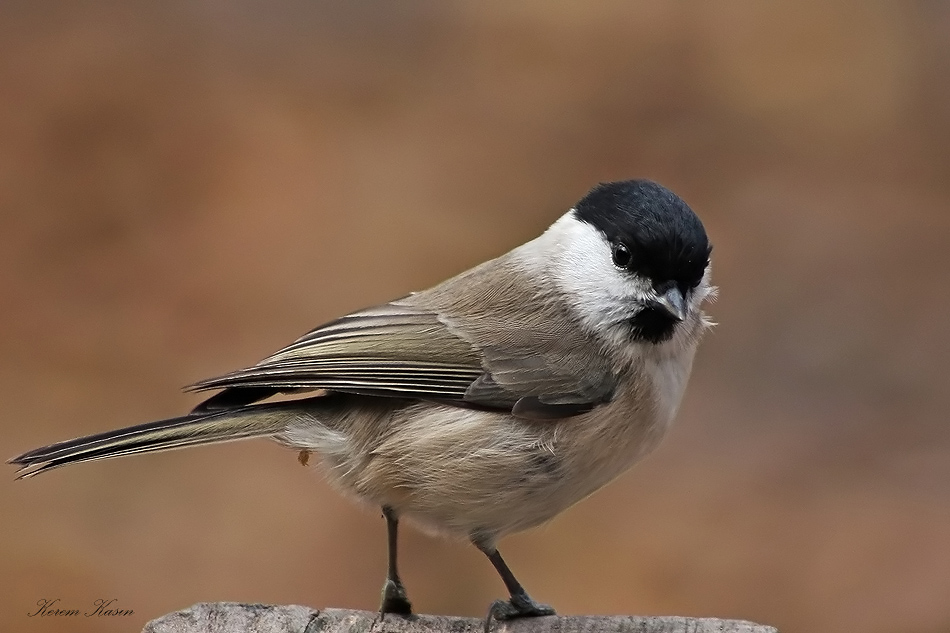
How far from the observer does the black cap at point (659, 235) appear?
2.48m

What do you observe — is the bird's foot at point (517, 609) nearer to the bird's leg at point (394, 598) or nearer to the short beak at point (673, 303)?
the bird's leg at point (394, 598)

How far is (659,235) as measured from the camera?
8.13 ft

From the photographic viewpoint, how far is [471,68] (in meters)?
5.71

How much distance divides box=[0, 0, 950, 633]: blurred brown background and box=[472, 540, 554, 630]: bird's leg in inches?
54.6

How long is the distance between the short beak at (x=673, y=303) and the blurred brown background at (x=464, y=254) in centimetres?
184

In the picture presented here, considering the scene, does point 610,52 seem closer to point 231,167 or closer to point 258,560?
point 231,167

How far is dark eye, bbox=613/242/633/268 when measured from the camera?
256 centimetres

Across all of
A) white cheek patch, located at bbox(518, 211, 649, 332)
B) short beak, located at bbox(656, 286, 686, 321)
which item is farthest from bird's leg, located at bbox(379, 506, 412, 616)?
short beak, located at bbox(656, 286, 686, 321)

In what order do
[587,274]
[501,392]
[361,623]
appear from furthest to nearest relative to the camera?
[587,274], [501,392], [361,623]

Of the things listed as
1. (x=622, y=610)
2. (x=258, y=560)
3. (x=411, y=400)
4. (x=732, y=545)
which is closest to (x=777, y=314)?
(x=732, y=545)

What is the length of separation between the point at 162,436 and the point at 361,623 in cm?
63

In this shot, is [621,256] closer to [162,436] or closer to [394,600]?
[394,600]

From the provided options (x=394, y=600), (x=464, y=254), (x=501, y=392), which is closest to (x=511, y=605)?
(x=394, y=600)

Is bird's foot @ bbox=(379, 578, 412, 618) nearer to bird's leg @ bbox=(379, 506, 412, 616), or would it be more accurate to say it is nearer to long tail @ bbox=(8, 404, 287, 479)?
bird's leg @ bbox=(379, 506, 412, 616)
